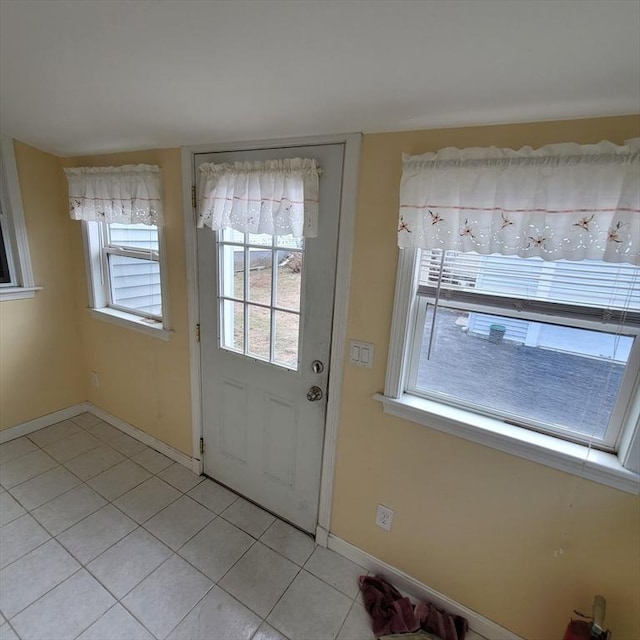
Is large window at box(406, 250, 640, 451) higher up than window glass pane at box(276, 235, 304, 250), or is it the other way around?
window glass pane at box(276, 235, 304, 250)

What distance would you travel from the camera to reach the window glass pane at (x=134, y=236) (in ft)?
7.06

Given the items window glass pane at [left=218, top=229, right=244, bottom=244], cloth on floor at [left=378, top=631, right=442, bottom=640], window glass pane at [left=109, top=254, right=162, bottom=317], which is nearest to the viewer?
cloth on floor at [left=378, top=631, right=442, bottom=640]

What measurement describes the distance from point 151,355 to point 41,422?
3.97ft

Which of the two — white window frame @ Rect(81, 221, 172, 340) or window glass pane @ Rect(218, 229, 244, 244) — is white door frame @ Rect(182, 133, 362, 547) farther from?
white window frame @ Rect(81, 221, 172, 340)

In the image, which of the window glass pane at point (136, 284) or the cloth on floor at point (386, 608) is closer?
the cloth on floor at point (386, 608)

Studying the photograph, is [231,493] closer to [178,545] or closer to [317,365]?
[178,545]

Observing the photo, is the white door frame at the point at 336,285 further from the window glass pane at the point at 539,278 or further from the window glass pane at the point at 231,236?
the window glass pane at the point at 539,278

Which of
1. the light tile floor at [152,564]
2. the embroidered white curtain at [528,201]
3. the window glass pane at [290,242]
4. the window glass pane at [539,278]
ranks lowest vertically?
the light tile floor at [152,564]

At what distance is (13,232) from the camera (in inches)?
88.6

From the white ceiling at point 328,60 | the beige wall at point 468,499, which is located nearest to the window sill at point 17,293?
the white ceiling at point 328,60

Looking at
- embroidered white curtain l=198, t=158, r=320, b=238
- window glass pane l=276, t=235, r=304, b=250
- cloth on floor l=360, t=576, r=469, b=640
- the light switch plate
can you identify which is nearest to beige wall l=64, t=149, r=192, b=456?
embroidered white curtain l=198, t=158, r=320, b=238

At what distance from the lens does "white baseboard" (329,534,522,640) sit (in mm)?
1378

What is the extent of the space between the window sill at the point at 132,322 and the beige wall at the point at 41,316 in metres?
0.31

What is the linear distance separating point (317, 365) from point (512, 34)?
128 cm
